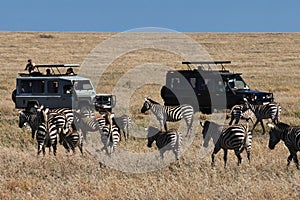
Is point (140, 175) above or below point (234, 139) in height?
below

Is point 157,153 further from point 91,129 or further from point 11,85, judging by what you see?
point 11,85

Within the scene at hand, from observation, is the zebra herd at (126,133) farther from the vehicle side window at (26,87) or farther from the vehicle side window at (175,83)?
the vehicle side window at (175,83)

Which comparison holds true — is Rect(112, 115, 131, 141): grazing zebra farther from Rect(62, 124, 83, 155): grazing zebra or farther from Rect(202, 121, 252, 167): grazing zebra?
Rect(202, 121, 252, 167): grazing zebra

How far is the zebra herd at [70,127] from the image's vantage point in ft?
47.0

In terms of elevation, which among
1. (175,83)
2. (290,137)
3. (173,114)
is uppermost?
(175,83)

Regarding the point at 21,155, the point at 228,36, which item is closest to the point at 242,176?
the point at 21,155

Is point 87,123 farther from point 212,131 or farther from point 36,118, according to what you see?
point 212,131

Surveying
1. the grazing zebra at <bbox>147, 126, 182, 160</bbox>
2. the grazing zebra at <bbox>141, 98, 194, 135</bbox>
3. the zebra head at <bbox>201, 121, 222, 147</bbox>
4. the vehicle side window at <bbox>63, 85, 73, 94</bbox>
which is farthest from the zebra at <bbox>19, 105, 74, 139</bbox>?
the vehicle side window at <bbox>63, 85, 73, 94</bbox>

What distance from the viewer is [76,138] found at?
1445 centimetres

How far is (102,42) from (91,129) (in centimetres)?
5529

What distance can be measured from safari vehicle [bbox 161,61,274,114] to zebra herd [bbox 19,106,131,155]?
23.1ft

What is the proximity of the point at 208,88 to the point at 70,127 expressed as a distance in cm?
1003

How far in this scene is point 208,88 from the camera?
973 inches

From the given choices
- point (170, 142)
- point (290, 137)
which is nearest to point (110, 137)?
point (170, 142)
